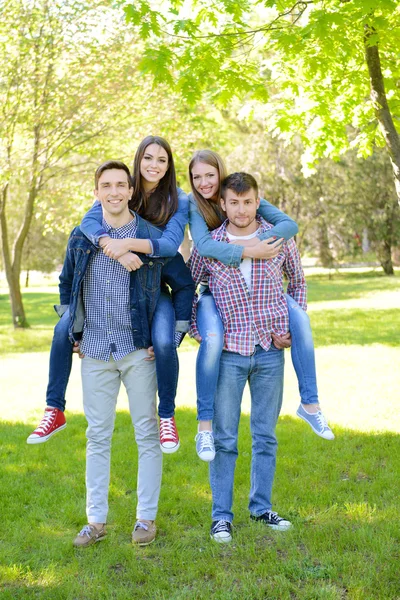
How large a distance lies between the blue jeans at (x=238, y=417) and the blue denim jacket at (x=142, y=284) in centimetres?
43

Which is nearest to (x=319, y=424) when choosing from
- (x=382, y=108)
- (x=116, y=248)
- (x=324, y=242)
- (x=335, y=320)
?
(x=116, y=248)

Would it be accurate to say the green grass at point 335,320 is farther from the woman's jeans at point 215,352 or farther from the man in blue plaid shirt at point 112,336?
the man in blue plaid shirt at point 112,336

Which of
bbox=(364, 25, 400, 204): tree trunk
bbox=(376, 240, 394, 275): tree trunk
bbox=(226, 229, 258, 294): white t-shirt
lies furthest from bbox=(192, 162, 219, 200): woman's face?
bbox=(376, 240, 394, 275): tree trunk

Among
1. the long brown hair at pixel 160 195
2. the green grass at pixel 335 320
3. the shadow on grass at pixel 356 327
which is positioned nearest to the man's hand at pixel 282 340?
the long brown hair at pixel 160 195

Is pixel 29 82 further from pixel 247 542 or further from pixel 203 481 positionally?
pixel 247 542

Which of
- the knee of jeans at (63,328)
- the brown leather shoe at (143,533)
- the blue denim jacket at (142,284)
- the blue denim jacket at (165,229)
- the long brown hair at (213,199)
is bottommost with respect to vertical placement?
the brown leather shoe at (143,533)

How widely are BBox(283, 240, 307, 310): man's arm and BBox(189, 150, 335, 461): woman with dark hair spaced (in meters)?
0.10

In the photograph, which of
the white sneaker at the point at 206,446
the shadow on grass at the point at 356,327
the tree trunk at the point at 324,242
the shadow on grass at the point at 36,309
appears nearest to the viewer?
the white sneaker at the point at 206,446

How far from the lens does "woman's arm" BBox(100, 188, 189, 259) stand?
→ 12.4 feet

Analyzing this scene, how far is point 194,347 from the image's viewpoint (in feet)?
44.9

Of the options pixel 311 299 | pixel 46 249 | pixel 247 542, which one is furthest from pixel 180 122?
pixel 46 249

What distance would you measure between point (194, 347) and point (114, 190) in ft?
32.7

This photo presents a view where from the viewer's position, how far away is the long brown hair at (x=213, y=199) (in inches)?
163

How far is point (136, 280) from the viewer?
3922 millimetres
